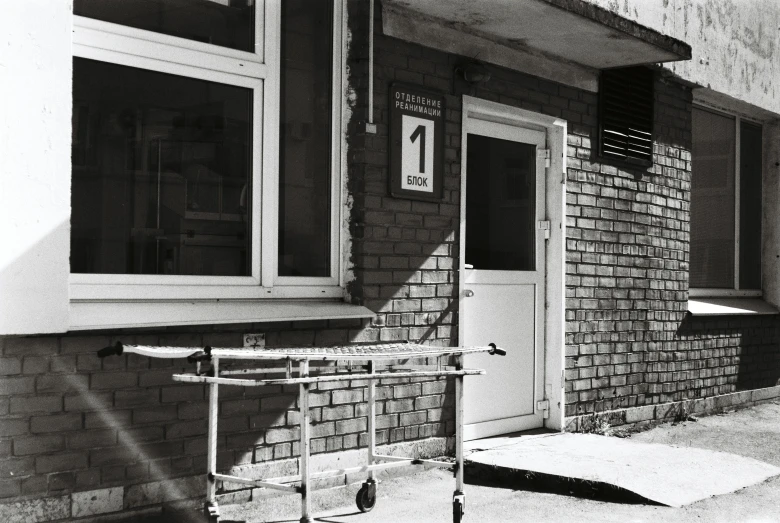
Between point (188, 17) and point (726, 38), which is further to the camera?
point (726, 38)

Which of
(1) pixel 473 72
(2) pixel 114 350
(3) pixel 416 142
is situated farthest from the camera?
(1) pixel 473 72

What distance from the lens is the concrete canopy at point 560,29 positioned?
5.66m

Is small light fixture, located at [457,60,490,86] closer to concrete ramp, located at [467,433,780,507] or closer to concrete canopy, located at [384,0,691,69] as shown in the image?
concrete canopy, located at [384,0,691,69]

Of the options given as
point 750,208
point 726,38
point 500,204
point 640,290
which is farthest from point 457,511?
point 750,208

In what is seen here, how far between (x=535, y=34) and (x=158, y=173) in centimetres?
283

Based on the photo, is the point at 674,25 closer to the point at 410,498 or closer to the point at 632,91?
the point at 632,91

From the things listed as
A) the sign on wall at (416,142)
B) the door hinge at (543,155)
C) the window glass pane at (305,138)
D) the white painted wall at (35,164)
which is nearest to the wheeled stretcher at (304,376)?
the white painted wall at (35,164)

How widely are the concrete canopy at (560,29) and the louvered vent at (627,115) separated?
0.93 feet

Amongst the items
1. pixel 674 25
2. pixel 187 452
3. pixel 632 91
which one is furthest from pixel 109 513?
pixel 674 25

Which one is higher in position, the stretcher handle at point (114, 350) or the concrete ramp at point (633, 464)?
the stretcher handle at point (114, 350)

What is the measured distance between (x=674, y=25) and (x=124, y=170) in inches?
212

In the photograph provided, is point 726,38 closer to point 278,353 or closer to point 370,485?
point 370,485

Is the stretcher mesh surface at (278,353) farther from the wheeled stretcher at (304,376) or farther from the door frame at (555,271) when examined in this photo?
the door frame at (555,271)

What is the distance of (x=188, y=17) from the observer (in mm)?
4723
